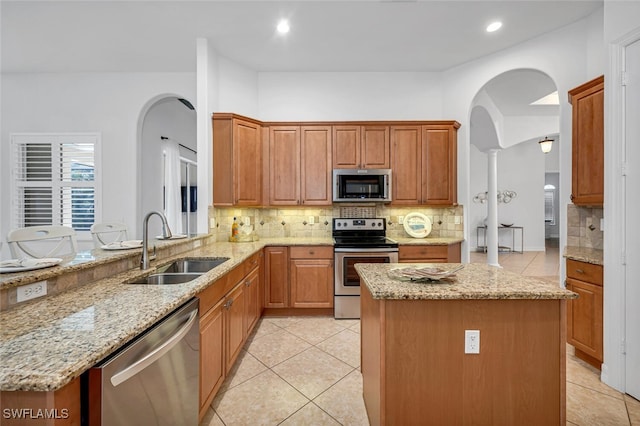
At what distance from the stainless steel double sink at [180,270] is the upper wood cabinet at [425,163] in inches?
96.5

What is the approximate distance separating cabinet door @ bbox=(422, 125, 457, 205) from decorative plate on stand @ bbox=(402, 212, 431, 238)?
0.25 meters

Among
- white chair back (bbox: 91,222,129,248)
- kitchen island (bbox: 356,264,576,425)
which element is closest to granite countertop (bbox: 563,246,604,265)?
kitchen island (bbox: 356,264,576,425)

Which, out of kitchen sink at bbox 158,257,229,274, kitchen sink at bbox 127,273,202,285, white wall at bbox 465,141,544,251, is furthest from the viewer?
white wall at bbox 465,141,544,251

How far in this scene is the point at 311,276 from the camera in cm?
342

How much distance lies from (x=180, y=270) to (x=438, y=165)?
3.27 m

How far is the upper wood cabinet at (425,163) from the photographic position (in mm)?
3764

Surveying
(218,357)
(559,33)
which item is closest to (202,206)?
(218,357)

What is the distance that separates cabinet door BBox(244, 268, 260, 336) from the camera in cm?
262

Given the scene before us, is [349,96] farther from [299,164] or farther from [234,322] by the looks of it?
[234,322]

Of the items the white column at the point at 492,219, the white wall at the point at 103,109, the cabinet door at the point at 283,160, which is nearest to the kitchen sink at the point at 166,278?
the cabinet door at the point at 283,160

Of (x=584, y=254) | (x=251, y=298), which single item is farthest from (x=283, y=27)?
(x=584, y=254)

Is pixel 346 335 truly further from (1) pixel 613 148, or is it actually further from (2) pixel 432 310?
(1) pixel 613 148

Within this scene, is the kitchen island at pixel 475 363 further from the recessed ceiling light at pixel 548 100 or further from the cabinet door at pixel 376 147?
the recessed ceiling light at pixel 548 100

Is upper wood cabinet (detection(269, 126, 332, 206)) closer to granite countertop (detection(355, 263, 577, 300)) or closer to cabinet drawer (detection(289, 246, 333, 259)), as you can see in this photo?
cabinet drawer (detection(289, 246, 333, 259))
